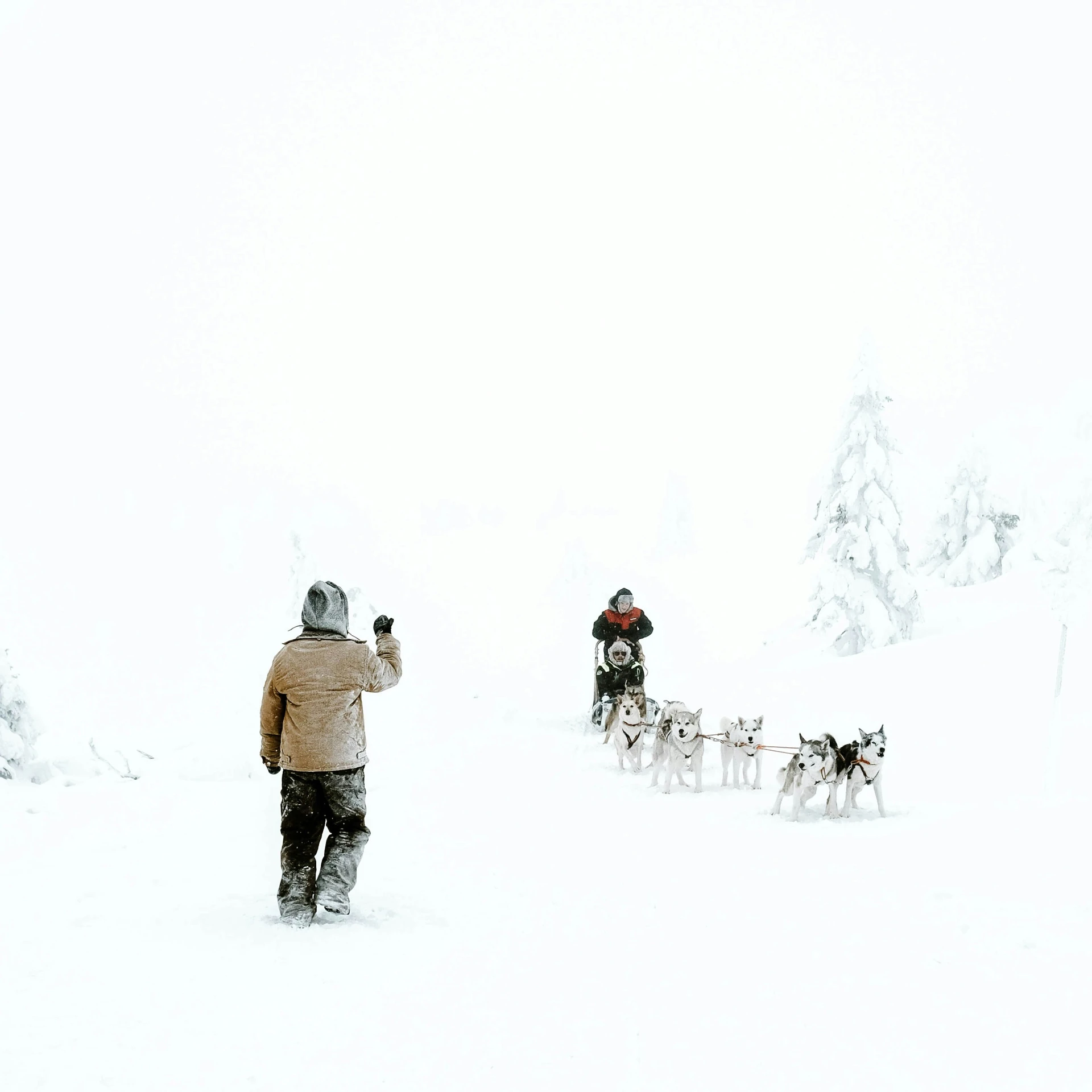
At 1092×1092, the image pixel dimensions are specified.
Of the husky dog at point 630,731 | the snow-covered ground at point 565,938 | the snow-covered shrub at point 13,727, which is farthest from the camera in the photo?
the husky dog at point 630,731

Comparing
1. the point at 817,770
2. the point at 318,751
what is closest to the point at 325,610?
the point at 318,751

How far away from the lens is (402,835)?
8.22m

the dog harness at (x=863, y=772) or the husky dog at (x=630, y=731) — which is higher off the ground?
the dog harness at (x=863, y=772)

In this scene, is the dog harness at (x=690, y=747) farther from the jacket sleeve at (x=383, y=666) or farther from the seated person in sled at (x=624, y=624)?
the jacket sleeve at (x=383, y=666)

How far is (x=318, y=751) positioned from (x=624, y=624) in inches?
340

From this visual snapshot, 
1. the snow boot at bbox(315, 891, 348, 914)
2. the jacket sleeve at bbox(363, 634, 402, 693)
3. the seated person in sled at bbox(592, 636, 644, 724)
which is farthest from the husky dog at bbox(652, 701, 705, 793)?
the snow boot at bbox(315, 891, 348, 914)

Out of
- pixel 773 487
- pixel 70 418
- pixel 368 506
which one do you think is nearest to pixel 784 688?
pixel 70 418

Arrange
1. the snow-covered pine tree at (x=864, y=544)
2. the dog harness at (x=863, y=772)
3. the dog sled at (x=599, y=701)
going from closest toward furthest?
the dog harness at (x=863, y=772) → the dog sled at (x=599, y=701) → the snow-covered pine tree at (x=864, y=544)

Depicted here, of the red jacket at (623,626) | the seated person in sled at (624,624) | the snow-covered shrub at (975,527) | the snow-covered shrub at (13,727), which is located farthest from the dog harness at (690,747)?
the snow-covered shrub at (975,527)

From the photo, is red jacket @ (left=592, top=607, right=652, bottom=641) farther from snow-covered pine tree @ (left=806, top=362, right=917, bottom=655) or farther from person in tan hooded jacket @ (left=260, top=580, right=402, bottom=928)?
snow-covered pine tree @ (left=806, top=362, right=917, bottom=655)

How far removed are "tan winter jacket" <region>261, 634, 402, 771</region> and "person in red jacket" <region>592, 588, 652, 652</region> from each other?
8218 mm

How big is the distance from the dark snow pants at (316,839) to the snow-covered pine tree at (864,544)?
66.3ft

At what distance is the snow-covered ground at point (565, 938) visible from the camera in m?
3.69

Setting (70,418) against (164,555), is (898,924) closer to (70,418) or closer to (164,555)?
(164,555)
